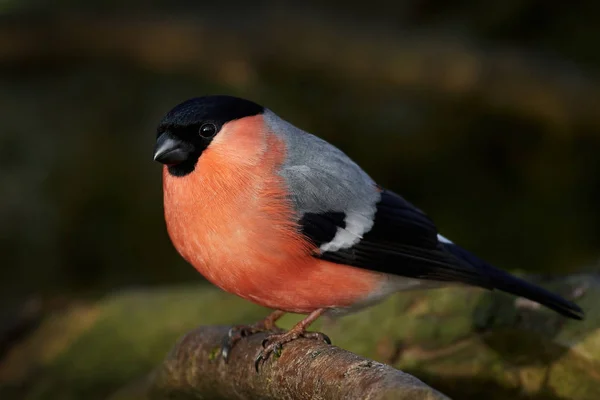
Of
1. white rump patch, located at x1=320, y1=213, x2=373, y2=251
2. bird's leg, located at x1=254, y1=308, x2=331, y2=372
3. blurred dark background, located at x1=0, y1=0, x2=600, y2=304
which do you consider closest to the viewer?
bird's leg, located at x1=254, y1=308, x2=331, y2=372

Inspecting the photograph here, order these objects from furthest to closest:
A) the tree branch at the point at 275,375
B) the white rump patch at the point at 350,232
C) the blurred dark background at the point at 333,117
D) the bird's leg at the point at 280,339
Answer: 1. the blurred dark background at the point at 333,117
2. the white rump patch at the point at 350,232
3. the bird's leg at the point at 280,339
4. the tree branch at the point at 275,375

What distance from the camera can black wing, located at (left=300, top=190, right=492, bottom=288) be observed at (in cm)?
290

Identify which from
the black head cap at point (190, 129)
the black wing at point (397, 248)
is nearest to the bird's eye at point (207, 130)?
the black head cap at point (190, 129)

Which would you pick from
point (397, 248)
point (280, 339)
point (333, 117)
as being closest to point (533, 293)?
point (397, 248)

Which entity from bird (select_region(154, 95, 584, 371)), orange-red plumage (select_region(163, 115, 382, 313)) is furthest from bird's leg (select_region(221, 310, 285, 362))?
orange-red plumage (select_region(163, 115, 382, 313))

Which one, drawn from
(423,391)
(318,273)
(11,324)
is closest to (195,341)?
(318,273)

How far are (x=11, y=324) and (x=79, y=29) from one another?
275 cm

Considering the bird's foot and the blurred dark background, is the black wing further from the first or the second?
the blurred dark background

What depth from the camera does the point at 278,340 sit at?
2.77 metres

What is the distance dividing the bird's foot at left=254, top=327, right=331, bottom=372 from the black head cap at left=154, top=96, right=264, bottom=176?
1.92 feet

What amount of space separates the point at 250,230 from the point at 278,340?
0.34 m

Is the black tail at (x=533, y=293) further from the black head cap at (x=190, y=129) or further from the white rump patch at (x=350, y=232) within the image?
the black head cap at (x=190, y=129)

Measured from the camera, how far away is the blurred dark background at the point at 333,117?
230 inches

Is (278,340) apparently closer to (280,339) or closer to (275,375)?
(280,339)
